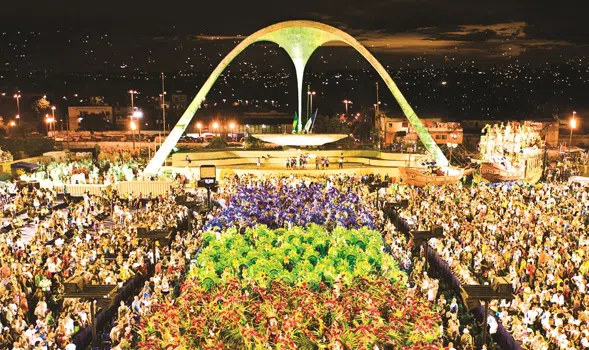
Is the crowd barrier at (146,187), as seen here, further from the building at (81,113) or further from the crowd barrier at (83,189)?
the building at (81,113)

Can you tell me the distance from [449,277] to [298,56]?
24.9 metres

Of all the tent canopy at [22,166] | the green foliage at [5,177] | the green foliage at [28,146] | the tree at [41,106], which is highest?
the tree at [41,106]

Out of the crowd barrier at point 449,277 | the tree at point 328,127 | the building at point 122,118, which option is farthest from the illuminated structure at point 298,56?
the building at point 122,118

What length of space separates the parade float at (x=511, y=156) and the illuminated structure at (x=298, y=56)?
9.22 ft

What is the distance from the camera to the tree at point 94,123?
67.2 metres

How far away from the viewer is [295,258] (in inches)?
589

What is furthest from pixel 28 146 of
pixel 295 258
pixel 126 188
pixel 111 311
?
pixel 295 258

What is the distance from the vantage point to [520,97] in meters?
114

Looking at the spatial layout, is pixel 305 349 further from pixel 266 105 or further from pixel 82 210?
pixel 266 105

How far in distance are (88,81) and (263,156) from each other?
105 meters

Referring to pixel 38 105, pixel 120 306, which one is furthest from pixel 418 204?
pixel 38 105

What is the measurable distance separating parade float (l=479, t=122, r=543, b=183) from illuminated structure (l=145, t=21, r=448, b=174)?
281 cm

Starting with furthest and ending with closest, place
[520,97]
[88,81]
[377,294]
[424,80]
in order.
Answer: [424,80] → [88,81] → [520,97] → [377,294]

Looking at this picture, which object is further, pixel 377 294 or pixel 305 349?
pixel 377 294
